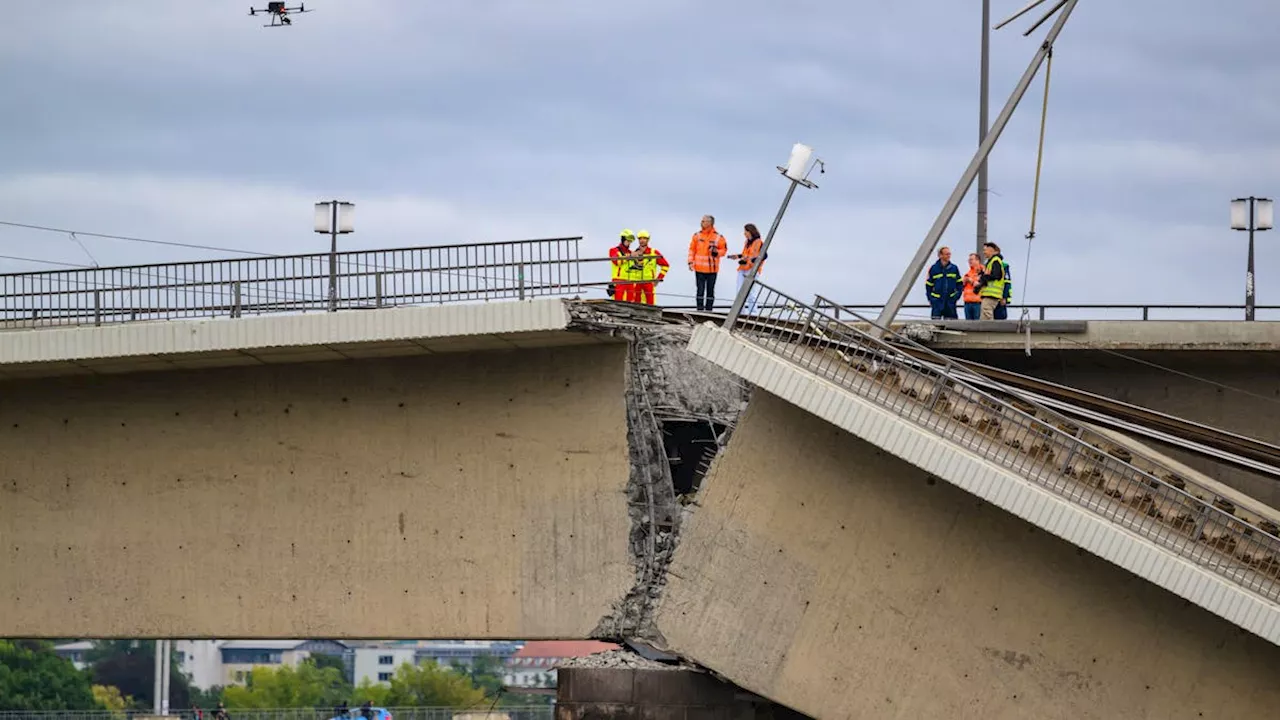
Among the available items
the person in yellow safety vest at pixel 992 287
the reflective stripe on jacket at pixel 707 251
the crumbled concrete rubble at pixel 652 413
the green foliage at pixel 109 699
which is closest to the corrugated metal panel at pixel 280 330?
the crumbled concrete rubble at pixel 652 413

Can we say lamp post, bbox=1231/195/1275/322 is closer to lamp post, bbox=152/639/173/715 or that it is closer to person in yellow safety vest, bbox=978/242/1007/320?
person in yellow safety vest, bbox=978/242/1007/320

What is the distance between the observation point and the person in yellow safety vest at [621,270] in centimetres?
2141

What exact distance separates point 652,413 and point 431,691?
96564 mm

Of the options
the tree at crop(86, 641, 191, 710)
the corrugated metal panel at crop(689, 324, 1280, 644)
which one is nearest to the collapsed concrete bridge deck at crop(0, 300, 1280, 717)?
the corrugated metal panel at crop(689, 324, 1280, 644)

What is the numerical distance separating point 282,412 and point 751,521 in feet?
17.8

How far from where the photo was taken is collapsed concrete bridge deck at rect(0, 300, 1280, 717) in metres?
20.0

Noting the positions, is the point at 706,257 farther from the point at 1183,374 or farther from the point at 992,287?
the point at 1183,374

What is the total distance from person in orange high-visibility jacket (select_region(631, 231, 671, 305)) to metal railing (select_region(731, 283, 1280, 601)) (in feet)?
6.77

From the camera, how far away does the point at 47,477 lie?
2170 centimetres

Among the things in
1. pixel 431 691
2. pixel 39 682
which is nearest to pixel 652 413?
pixel 431 691

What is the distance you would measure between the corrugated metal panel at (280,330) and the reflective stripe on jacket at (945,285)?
7018 mm

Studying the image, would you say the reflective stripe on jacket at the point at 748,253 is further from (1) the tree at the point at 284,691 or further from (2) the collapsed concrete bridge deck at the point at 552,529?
(1) the tree at the point at 284,691

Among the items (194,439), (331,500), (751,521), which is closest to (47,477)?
(194,439)

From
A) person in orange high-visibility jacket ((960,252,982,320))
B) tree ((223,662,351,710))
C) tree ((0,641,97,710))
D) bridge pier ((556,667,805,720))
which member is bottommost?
tree ((223,662,351,710))
